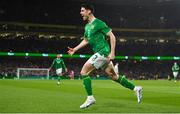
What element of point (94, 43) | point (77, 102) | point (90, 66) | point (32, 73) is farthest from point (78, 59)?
point (90, 66)

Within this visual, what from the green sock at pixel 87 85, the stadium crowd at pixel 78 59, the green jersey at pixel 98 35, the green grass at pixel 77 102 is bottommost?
the green grass at pixel 77 102

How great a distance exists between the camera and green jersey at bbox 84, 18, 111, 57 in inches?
420

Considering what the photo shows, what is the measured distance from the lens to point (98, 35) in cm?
1078

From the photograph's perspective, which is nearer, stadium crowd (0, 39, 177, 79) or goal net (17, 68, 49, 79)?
goal net (17, 68, 49, 79)

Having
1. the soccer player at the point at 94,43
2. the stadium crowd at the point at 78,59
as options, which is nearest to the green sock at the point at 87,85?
the soccer player at the point at 94,43

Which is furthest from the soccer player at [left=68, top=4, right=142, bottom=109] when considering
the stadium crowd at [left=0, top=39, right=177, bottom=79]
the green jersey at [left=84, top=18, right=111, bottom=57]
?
the stadium crowd at [left=0, top=39, right=177, bottom=79]

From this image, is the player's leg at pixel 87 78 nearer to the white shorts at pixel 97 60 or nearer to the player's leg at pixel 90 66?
the player's leg at pixel 90 66

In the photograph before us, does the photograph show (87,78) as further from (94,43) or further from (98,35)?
(98,35)

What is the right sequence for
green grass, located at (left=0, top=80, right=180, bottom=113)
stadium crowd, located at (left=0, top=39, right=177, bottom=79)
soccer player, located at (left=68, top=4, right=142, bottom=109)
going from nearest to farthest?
1. green grass, located at (left=0, top=80, right=180, bottom=113)
2. soccer player, located at (left=68, top=4, right=142, bottom=109)
3. stadium crowd, located at (left=0, top=39, right=177, bottom=79)

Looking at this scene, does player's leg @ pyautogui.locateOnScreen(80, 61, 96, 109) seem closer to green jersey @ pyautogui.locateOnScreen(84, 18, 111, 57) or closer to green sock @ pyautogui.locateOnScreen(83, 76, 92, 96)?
green sock @ pyautogui.locateOnScreen(83, 76, 92, 96)

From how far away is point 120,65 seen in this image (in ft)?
211

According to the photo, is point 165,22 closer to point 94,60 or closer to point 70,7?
point 70,7

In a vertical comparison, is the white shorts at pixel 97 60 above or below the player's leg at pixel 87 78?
above

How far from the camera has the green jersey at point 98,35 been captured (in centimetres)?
1067
